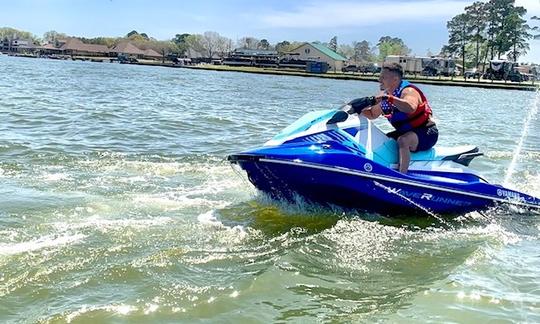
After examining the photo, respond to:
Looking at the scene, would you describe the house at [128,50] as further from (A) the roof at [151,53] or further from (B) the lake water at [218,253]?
(B) the lake water at [218,253]

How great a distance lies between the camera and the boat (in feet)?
22.0

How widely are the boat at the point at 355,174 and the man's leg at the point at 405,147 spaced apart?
0.11 meters

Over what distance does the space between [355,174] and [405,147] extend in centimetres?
93

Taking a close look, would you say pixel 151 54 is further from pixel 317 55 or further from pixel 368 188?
pixel 368 188

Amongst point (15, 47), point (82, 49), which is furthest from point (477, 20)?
point (15, 47)

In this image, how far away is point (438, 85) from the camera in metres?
66.8

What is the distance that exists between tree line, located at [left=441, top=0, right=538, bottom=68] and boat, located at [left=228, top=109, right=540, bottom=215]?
8326 cm

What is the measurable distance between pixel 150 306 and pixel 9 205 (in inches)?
134

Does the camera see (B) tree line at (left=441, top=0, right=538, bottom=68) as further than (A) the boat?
Yes

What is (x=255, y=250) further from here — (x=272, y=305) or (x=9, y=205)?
(x=9, y=205)

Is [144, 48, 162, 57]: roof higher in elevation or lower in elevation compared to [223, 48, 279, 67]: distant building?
higher

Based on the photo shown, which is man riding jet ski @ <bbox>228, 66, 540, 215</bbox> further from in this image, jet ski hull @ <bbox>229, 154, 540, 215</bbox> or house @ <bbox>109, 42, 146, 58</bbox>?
house @ <bbox>109, 42, 146, 58</bbox>

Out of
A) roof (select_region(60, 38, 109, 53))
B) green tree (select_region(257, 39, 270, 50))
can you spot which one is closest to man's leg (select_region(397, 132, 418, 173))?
roof (select_region(60, 38, 109, 53))

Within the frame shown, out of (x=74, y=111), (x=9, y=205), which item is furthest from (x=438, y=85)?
(x=9, y=205)
